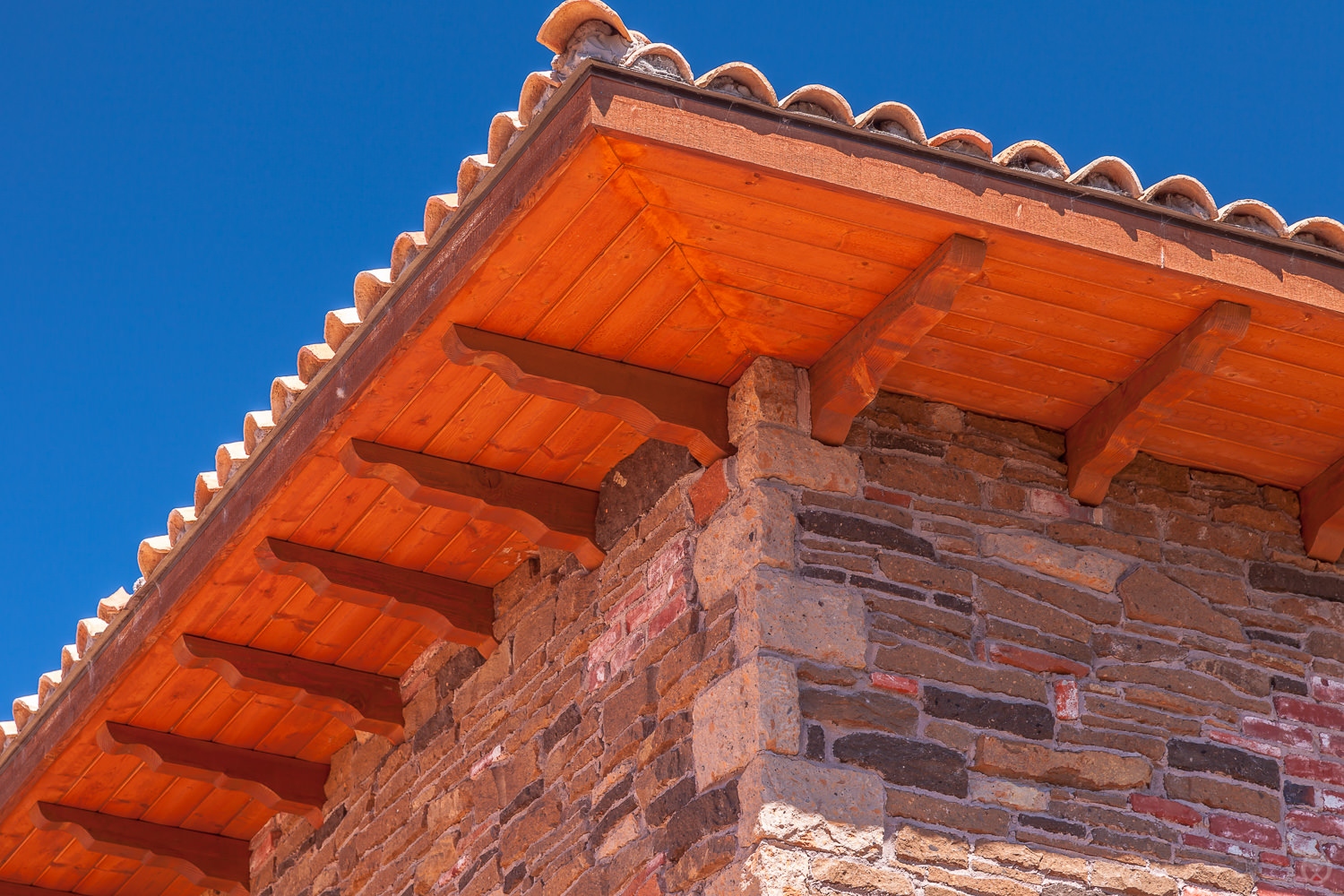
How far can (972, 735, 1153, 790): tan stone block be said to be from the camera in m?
4.19

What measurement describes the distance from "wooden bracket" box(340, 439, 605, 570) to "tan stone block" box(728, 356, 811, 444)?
70cm

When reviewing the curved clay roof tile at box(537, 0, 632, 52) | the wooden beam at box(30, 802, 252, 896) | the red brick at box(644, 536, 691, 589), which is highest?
the curved clay roof tile at box(537, 0, 632, 52)

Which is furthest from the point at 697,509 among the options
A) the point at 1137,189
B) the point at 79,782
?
the point at 79,782

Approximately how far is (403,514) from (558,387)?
94cm

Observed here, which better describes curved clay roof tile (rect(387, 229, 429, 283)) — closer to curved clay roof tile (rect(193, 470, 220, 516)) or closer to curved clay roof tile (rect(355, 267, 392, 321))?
curved clay roof tile (rect(355, 267, 392, 321))

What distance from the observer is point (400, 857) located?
5.54 metres

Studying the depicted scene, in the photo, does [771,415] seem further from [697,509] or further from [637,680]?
[637,680]

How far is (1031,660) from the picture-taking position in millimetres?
4387

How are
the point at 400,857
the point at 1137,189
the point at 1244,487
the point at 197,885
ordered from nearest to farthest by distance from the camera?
the point at 1137,189, the point at 1244,487, the point at 400,857, the point at 197,885

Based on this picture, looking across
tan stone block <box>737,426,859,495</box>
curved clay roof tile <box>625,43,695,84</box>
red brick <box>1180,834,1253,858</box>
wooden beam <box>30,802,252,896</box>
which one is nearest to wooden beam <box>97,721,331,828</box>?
wooden beam <box>30,802,252,896</box>

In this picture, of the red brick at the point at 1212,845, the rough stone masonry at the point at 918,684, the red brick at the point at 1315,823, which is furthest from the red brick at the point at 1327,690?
the red brick at the point at 1212,845

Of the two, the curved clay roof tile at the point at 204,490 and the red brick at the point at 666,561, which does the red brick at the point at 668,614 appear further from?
the curved clay roof tile at the point at 204,490

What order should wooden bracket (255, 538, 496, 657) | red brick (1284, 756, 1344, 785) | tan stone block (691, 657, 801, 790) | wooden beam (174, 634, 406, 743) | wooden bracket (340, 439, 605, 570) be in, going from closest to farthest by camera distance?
tan stone block (691, 657, 801, 790) < red brick (1284, 756, 1344, 785) < wooden bracket (340, 439, 605, 570) < wooden bracket (255, 538, 496, 657) < wooden beam (174, 634, 406, 743)

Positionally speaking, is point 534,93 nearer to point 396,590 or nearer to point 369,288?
point 369,288
